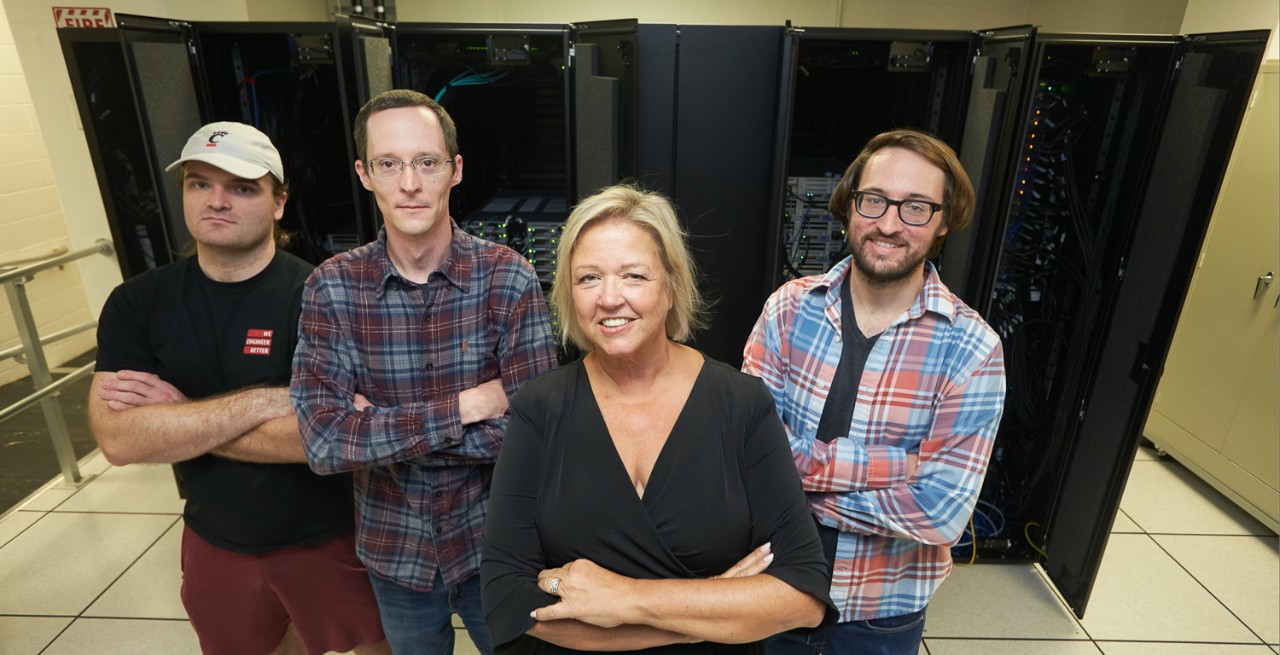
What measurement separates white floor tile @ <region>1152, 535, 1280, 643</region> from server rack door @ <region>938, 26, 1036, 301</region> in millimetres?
1811

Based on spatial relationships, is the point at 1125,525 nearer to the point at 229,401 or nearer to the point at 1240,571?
the point at 1240,571

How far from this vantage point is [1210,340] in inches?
133

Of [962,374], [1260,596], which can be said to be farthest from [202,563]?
[1260,596]

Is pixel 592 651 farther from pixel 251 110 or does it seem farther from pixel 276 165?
pixel 251 110

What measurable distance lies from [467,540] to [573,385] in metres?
0.61

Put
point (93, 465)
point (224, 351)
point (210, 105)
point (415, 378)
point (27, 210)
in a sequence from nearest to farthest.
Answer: point (415, 378) < point (224, 351) < point (210, 105) < point (93, 465) < point (27, 210)

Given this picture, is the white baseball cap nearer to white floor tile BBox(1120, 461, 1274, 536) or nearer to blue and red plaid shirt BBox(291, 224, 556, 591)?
blue and red plaid shirt BBox(291, 224, 556, 591)

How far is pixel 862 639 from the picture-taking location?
1.46 metres

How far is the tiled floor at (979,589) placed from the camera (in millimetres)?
2396

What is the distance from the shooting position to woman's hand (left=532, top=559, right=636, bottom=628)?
965mm

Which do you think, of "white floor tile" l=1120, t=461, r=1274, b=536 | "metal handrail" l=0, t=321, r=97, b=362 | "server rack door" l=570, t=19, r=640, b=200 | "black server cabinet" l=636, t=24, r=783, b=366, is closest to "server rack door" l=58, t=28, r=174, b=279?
"metal handrail" l=0, t=321, r=97, b=362

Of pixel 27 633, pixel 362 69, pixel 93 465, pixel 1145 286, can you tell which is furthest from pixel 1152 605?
pixel 93 465

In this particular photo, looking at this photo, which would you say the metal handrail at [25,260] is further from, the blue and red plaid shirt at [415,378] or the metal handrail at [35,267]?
the blue and red plaid shirt at [415,378]

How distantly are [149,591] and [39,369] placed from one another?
4.66ft
